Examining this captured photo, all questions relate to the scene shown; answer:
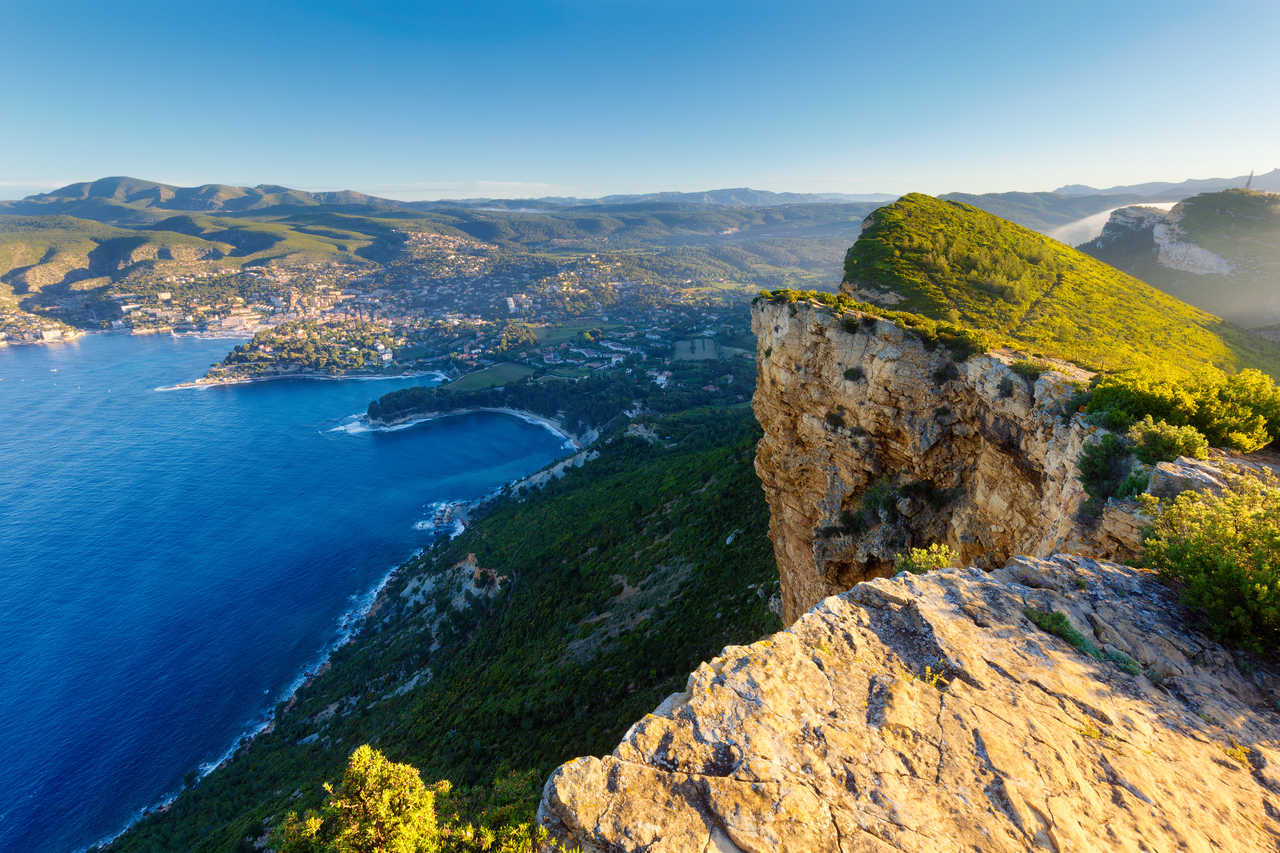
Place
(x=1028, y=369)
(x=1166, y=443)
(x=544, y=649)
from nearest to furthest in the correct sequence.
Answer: (x=1166, y=443), (x=1028, y=369), (x=544, y=649)

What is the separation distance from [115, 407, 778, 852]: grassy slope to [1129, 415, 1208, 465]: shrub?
52.6 feet

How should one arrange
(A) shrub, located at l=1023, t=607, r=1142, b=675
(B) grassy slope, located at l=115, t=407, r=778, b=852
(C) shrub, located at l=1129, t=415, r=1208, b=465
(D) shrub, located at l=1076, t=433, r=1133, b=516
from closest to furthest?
(A) shrub, located at l=1023, t=607, r=1142, b=675, (C) shrub, located at l=1129, t=415, r=1208, b=465, (D) shrub, located at l=1076, t=433, r=1133, b=516, (B) grassy slope, located at l=115, t=407, r=778, b=852

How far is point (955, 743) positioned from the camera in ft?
21.3

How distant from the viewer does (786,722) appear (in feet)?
22.1

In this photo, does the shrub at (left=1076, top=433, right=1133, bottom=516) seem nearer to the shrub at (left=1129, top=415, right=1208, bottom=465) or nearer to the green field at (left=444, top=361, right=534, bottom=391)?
the shrub at (left=1129, top=415, right=1208, bottom=465)

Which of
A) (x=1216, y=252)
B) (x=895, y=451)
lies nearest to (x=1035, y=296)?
(x=895, y=451)

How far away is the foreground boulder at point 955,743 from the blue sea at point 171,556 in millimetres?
65839

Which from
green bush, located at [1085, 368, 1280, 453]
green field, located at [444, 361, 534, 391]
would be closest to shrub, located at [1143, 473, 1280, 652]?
green bush, located at [1085, 368, 1280, 453]

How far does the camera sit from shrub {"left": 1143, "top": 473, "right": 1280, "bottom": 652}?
7.39 m

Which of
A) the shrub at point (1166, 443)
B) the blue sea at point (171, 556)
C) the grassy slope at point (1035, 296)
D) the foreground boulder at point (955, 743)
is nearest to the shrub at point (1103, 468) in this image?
the shrub at point (1166, 443)

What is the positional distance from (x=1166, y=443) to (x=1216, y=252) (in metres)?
72.5

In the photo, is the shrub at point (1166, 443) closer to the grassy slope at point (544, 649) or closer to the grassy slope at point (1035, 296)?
the grassy slope at point (1035, 296)

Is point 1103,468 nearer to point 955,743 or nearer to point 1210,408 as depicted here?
point 1210,408

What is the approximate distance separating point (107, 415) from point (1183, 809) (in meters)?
183
